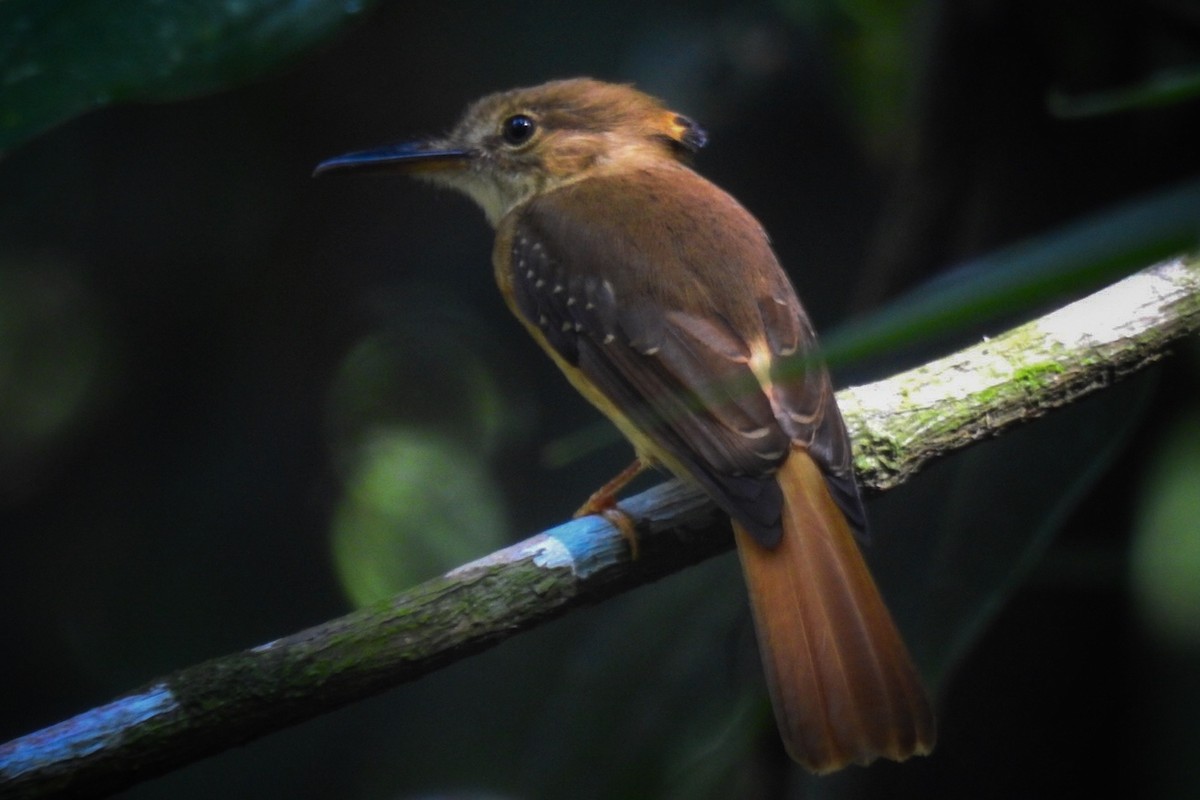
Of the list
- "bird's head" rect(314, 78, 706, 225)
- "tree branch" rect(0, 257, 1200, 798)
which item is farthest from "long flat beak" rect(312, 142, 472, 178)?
"tree branch" rect(0, 257, 1200, 798)

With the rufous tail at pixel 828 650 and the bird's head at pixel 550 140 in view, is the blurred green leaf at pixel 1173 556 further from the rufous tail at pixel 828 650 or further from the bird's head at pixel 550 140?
the bird's head at pixel 550 140

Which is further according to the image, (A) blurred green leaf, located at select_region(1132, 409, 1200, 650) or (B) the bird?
(A) blurred green leaf, located at select_region(1132, 409, 1200, 650)

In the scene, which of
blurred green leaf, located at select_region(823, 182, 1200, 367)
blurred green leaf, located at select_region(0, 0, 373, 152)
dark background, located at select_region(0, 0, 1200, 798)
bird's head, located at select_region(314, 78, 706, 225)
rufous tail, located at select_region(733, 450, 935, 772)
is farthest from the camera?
bird's head, located at select_region(314, 78, 706, 225)

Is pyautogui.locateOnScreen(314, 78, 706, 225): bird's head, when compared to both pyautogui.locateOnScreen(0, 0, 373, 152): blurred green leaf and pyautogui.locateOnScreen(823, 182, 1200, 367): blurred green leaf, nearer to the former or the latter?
pyautogui.locateOnScreen(0, 0, 373, 152): blurred green leaf

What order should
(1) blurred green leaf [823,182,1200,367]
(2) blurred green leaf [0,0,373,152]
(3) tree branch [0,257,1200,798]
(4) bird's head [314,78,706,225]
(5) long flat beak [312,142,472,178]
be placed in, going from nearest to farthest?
(1) blurred green leaf [823,182,1200,367] < (3) tree branch [0,257,1200,798] < (2) blurred green leaf [0,0,373,152] < (5) long flat beak [312,142,472,178] < (4) bird's head [314,78,706,225]

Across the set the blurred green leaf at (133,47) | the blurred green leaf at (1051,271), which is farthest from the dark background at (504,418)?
the blurred green leaf at (1051,271)

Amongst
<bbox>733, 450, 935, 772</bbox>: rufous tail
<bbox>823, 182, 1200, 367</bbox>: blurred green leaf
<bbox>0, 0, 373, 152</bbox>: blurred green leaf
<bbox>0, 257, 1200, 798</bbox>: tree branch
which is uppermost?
<bbox>0, 0, 373, 152</bbox>: blurred green leaf

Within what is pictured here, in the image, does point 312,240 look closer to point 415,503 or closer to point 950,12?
point 415,503

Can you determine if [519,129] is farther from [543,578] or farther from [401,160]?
[543,578]
